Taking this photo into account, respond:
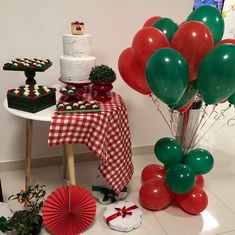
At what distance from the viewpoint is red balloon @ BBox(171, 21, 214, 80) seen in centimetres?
116

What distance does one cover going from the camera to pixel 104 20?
6.18 feet

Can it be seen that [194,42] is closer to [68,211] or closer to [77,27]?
[77,27]

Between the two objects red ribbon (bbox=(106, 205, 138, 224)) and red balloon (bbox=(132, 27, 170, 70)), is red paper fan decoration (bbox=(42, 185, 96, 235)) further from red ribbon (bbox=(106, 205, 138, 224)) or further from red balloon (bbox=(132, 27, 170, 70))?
red balloon (bbox=(132, 27, 170, 70))

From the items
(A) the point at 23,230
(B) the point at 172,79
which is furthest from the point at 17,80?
(B) the point at 172,79

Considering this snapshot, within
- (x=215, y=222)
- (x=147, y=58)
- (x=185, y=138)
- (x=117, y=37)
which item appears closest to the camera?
(x=147, y=58)

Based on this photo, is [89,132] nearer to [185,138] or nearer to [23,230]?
[23,230]

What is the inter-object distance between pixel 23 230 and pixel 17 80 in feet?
3.21

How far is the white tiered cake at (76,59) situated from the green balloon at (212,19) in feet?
1.98

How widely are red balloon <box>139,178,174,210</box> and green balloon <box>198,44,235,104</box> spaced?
68 cm

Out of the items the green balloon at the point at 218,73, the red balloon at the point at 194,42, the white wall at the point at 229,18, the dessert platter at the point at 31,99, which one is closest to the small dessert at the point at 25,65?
the dessert platter at the point at 31,99

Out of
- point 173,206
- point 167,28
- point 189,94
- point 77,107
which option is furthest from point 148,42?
point 173,206

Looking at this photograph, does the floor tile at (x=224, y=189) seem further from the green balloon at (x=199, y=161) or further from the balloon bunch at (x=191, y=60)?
the balloon bunch at (x=191, y=60)

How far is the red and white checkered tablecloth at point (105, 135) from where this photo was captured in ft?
4.40

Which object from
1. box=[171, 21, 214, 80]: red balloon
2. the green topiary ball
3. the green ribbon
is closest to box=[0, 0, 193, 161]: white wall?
the green topiary ball
